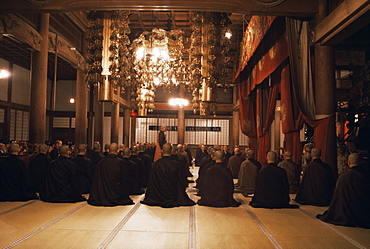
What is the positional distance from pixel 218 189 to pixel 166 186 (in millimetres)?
869

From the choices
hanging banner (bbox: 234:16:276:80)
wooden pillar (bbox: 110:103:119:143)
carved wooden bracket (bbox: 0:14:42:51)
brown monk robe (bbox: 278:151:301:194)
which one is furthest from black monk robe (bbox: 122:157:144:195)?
wooden pillar (bbox: 110:103:119:143)

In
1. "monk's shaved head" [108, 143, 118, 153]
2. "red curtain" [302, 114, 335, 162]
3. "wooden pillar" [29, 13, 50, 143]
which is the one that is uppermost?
"wooden pillar" [29, 13, 50, 143]

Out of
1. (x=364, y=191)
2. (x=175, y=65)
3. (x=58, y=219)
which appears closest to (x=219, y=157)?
(x=364, y=191)

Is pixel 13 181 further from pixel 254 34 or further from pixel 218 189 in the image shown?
pixel 254 34

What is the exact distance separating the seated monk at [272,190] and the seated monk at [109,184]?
2152mm

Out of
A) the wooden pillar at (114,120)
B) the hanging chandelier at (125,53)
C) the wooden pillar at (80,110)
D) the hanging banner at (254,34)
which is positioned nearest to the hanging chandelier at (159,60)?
the hanging chandelier at (125,53)

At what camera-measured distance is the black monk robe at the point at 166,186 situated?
5.69 meters

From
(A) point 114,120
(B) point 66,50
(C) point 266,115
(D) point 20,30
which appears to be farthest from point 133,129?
(D) point 20,30

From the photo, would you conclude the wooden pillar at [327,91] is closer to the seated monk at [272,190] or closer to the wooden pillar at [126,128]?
the seated monk at [272,190]

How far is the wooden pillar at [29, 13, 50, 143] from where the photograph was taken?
28.7 ft

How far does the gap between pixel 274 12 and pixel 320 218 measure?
10.6 ft

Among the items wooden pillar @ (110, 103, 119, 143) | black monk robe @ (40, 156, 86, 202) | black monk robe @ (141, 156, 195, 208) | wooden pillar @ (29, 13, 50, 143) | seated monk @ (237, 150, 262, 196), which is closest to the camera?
black monk robe @ (141, 156, 195, 208)

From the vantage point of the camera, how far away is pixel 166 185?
5.73 m

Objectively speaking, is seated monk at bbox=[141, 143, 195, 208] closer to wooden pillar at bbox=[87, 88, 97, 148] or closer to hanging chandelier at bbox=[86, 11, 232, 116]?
hanging chandelier at bbox=[86, 11, 232, 116]
